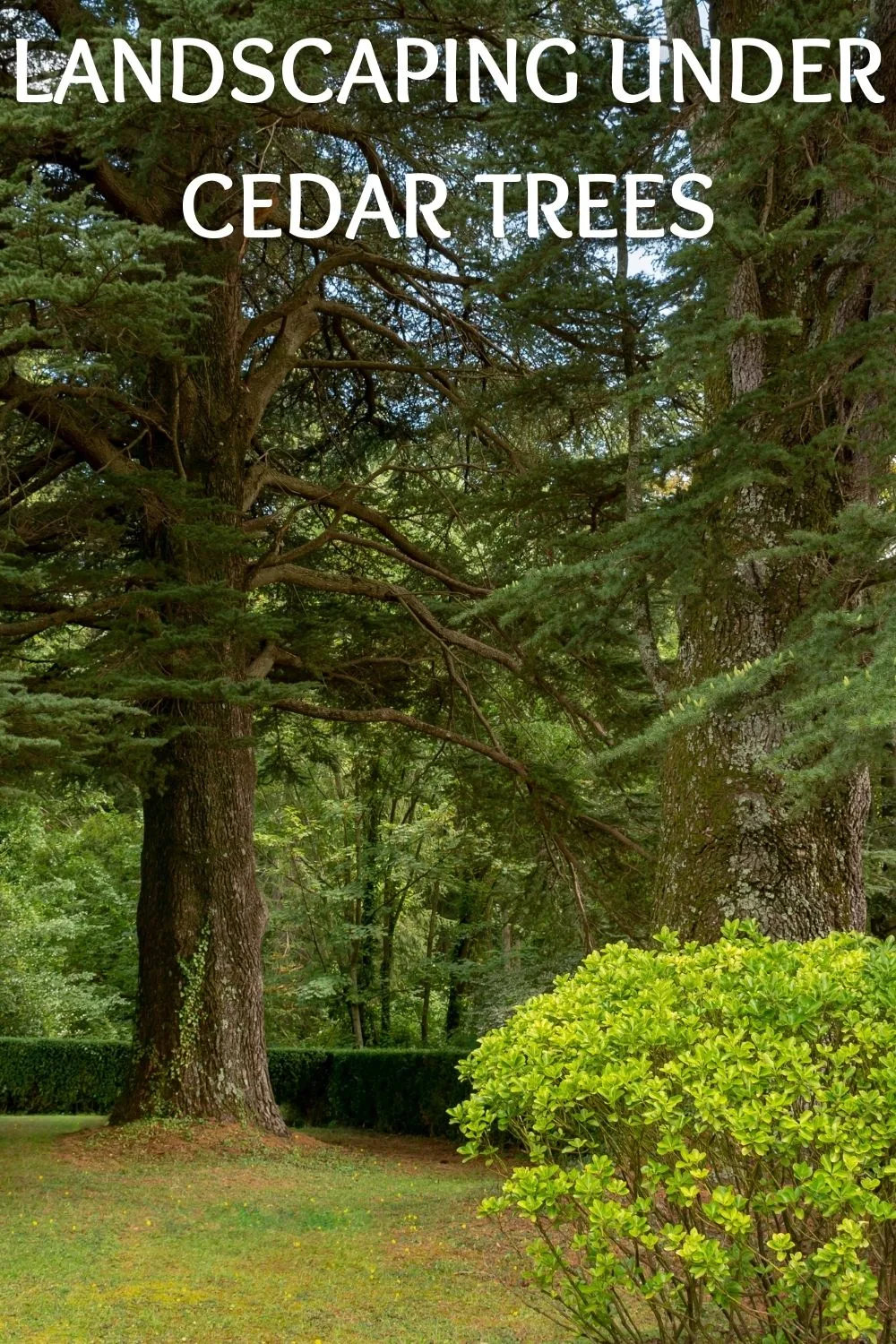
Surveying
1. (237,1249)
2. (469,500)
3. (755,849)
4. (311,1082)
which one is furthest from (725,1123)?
(311,1082)

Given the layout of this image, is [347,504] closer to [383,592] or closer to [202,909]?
[383,592]

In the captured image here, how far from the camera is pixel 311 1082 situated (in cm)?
1720

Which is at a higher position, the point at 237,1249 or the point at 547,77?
the point at 547,77

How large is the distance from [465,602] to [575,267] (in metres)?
4.35

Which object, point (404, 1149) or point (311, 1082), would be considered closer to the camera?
point (404, 1149)

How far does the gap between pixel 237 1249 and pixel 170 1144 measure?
3.01 metres

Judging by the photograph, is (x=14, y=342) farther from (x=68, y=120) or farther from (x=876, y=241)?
(x=876, y=241)

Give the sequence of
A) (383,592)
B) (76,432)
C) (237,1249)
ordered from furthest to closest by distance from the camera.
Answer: (383,592), (76,432), (237,1249)

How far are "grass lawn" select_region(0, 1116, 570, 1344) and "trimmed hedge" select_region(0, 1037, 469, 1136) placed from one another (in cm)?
551

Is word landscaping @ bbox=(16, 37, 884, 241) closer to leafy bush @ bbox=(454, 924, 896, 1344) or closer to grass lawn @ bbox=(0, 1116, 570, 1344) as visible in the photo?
leafy bush @ bbox=(454, 924, 896, 1344)

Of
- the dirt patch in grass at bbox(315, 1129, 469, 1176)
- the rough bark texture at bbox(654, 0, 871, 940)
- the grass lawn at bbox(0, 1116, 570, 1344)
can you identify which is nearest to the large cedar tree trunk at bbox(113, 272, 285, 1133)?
the grass lawn at bbox(0, 1116, 570, 1344)

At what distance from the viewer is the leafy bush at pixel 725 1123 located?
3.22 meters

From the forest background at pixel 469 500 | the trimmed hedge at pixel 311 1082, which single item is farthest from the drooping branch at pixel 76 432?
the trimmed hedge at pixel 311 1082

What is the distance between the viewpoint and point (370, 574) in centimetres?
1287
